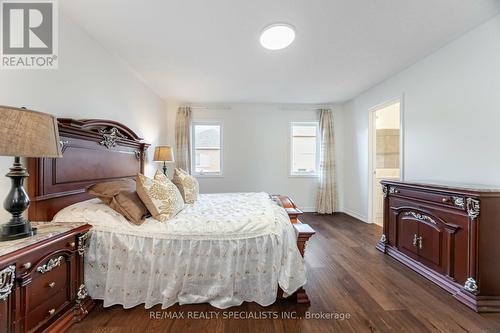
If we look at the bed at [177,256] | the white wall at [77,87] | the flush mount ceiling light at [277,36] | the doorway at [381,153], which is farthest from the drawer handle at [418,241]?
the white wall at [77,87]

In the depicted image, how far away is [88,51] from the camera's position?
85.7 inches

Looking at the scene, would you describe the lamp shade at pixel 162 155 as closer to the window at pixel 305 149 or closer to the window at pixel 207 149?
the window at pixel 207 149

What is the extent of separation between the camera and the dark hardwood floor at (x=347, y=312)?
1461mm

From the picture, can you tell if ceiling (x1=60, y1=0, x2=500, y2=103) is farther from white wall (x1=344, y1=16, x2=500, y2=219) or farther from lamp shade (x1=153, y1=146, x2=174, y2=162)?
lamp shade (x1=153, y1=146, x2=174, y2=162)

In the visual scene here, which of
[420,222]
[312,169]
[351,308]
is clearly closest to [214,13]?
[351,308]

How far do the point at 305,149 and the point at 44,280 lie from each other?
4470 millimetres

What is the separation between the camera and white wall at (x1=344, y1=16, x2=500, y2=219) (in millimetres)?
2002

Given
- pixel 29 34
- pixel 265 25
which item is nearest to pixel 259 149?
pixel 265 25

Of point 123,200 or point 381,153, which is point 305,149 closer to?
point 381,153

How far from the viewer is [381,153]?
417 cm

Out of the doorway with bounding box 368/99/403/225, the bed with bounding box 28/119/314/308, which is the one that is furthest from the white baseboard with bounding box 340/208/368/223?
the bed with bounding box 28/119/314/308

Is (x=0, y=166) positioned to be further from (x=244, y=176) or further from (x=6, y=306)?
(x=244, y=176)

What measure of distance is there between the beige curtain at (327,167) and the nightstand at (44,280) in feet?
13.6

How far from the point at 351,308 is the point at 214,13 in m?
2.74
